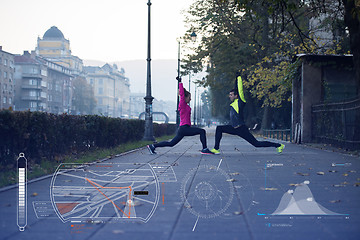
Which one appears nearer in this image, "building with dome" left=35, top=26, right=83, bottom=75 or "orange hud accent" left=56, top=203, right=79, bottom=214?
"orange hud accent" left=56, top=203, right=79, bottom=214

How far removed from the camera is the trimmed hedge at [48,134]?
8664 mm

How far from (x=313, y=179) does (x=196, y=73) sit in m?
34.6

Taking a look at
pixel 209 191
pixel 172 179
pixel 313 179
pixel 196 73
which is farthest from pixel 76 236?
pixel 196 73

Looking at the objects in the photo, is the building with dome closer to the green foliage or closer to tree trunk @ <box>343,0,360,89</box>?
the green foliage

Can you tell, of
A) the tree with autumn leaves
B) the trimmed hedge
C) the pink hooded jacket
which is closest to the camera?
the trimmed hedge

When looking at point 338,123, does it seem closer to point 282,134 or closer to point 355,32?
point 355,32

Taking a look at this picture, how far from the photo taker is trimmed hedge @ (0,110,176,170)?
8.66 m

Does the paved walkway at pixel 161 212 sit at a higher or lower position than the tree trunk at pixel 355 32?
lower

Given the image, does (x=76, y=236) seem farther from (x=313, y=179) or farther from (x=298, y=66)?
(x=298, y=66)

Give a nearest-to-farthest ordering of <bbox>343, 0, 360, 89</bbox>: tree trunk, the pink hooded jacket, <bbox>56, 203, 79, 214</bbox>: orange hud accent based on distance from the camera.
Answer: <bbox>56, 203, 79, 214</bbox>: orange hud accent
the pink hooded jacket
<bbox>343, 0, 360, 89</bbox>: tree trunk
